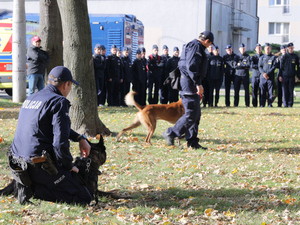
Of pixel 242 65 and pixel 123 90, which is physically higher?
pixel 242 65

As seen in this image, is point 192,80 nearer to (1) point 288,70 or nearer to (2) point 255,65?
(2) point 255,65

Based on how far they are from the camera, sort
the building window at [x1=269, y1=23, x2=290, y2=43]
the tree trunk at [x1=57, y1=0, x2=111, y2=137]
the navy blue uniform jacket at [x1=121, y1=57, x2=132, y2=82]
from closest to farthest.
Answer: the tree trunk at [x1=57, y1=0, x2=111, y2=137]
the navy blue uniform jacket at [x1=121, y1=57, x2=132, y2=82]
the building window at [x1=269, y1=23, x2=290, y2=43]

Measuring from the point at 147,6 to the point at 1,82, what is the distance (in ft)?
58.0

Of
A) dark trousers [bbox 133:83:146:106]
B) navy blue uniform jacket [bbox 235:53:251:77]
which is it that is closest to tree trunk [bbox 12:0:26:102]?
dark trousers [bbox 133:83:146:106]

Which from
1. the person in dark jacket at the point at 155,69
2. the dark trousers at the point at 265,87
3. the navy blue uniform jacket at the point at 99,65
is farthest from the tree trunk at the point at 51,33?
the dark trousers at the point at 265,87

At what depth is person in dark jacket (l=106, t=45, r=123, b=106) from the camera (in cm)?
1580

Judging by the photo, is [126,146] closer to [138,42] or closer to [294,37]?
[138,42]

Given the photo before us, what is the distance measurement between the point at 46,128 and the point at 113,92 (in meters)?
11.6

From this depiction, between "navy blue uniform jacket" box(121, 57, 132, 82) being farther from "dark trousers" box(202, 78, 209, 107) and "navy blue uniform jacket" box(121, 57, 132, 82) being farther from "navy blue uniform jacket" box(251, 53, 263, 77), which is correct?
"navy blue uniform jacket" box(251, 53, 263, 77)

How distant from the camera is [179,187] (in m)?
5.74

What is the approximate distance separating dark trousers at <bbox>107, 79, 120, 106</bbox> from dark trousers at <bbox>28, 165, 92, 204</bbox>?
1127cm

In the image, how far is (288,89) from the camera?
1716 centimetres

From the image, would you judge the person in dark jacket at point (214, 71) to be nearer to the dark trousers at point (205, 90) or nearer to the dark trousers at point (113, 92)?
the dark trousers at point (205, 90)

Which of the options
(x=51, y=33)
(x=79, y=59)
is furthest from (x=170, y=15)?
(x=79, y=59)
